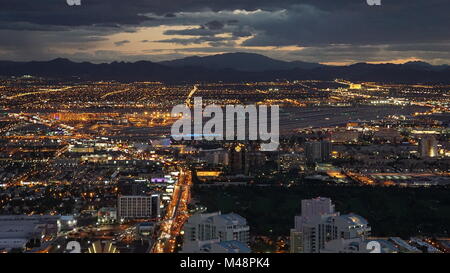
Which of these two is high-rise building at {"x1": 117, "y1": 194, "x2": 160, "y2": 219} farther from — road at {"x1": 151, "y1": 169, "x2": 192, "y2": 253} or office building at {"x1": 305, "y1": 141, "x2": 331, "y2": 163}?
office building at {"x1": 305, "y1": 141, "x2": 331, "y2": 163}

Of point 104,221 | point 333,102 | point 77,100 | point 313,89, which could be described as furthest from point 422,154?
point 313,89

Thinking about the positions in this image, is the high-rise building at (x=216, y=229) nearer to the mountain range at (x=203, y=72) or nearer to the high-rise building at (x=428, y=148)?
the high-rise building at (x=428, y=148)

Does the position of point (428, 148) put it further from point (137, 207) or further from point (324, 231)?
point (324, 231)

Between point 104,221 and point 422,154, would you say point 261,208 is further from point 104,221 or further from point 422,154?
point 422,154

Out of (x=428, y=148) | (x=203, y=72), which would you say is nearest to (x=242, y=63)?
(x=203, y=72)

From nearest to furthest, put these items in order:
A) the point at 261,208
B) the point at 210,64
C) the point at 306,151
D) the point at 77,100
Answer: the point at 261,208, the point at 306,151, the point at 77,100, the point at 210,64

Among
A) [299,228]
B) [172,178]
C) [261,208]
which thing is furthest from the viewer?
[172,178]
